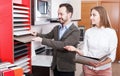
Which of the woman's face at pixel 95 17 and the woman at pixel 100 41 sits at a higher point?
the woman's face at pixel 95 17

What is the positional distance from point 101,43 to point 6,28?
97 centimetres

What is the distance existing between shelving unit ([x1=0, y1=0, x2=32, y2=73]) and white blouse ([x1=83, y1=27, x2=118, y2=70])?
64cm

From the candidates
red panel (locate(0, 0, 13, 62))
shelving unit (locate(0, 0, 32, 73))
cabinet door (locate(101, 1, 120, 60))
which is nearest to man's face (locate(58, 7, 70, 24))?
shelving unit (locate(0, 0, 32, 73))

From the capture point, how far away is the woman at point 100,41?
6.46 ft

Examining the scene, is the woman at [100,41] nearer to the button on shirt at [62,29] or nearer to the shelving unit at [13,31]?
the button on shirt at [62,29]

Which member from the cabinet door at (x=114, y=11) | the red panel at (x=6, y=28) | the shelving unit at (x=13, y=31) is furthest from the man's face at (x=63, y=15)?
the cabinet door at (x=114, y=11)

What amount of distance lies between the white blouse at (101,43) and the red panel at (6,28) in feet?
2.83

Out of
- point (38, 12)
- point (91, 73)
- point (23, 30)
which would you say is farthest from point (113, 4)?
point (23, 30)

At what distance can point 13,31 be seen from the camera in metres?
1.51

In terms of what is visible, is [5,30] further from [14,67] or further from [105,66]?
[105,66]

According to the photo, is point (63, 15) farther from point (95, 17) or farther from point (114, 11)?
point (114, 11)

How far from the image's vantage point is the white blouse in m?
1.96

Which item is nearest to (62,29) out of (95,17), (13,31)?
(95,17)

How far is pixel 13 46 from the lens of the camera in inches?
59.2
